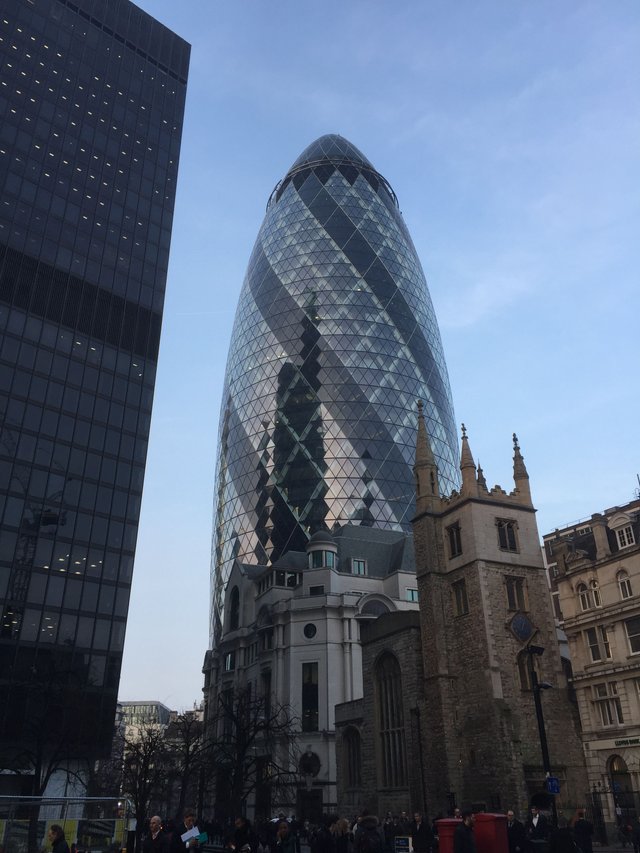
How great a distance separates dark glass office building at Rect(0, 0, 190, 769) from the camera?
160 feet

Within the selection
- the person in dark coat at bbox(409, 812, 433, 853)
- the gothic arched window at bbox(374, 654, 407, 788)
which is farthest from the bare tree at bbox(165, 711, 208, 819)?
the person in dark coat at bbox(409, 812, 433, 853)

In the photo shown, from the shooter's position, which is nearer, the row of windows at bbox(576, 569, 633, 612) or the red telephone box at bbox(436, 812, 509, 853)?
the red telephone box at bbox(436, 812, 509, 853)

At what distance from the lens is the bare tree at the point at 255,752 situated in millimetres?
38219

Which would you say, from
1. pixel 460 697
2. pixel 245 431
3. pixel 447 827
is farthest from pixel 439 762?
pixel 245 431

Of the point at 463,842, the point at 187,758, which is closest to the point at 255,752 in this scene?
the point at 187,758

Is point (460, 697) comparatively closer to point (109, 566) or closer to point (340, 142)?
point (109, 566)

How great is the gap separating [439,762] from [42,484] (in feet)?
110

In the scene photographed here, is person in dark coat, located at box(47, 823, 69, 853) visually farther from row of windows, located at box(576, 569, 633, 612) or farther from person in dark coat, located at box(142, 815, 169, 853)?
row of windows, located at box(576, 569, 633, 612)

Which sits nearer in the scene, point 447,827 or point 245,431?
point 447,827

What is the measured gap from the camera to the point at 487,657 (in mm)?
36688

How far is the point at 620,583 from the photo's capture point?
3512 cm

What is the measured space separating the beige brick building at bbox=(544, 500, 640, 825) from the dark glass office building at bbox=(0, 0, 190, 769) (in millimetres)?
26200

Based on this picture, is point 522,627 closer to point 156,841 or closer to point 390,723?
point 390,723

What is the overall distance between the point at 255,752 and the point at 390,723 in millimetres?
20564
